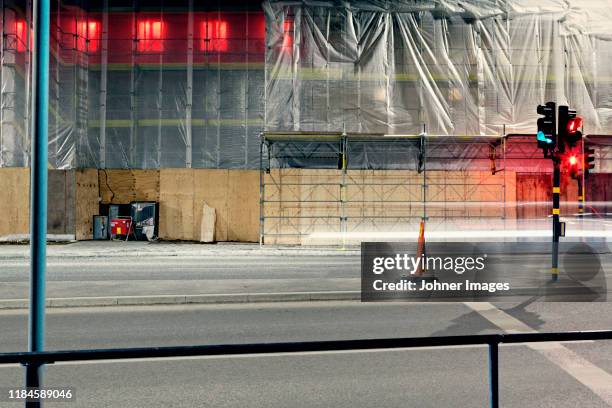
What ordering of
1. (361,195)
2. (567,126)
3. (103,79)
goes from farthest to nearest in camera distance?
(103,79) < (361,195) < (567,126)

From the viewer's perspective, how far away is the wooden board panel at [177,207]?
22.9 metres

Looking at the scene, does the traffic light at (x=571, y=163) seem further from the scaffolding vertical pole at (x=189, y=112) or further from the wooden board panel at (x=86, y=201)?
the wooden board panel at (x=86, y=201)

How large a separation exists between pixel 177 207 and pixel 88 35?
9.04 m

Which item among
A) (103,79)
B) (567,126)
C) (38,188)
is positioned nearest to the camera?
(38,188)

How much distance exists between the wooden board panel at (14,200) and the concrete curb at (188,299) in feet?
50.8

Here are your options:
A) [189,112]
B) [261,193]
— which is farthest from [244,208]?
[189,112]

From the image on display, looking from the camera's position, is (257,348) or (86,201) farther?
(86,201)

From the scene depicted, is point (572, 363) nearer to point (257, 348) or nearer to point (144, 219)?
point (257, 348)

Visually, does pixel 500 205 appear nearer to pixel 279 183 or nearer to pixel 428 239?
pixel 428 239

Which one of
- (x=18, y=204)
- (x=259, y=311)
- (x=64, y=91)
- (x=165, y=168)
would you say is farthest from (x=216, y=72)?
(x=259, y=311)

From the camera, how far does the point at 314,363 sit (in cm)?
596

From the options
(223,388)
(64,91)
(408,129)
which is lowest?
(223,388)

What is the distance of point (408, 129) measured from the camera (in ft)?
74.2

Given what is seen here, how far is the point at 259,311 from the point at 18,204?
721 inches
